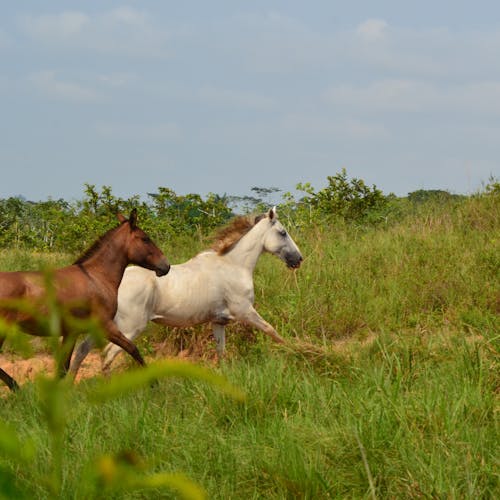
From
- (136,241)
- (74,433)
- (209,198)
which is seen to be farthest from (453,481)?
(209,198)

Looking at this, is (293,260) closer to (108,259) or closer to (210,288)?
(210,288)

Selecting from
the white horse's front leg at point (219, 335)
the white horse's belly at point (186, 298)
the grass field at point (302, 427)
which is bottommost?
the grass field at point (302, 427)

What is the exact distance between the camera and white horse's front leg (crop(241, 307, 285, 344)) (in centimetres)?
759

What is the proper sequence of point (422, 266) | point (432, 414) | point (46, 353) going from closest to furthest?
point (432, 414), point (46, 353), point (422, 266)

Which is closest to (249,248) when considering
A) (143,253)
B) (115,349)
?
(143,253)

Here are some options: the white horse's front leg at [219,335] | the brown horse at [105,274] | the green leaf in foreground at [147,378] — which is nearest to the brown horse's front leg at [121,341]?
the brown horse at [105,274]

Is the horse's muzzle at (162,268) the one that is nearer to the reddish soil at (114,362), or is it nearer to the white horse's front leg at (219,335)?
the white horse's front leg at (219,335)

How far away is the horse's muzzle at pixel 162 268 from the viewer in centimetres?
734

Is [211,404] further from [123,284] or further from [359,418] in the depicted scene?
[123,284]

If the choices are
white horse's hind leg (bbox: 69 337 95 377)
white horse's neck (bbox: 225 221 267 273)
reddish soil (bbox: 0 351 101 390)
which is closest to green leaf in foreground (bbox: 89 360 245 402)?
white horse's hind leg (bbox: 69 337 95 377)

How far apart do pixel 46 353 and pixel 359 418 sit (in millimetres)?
6167

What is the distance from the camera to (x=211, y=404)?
496 cm

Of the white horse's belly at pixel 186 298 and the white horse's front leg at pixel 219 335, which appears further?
the white horse's front leg at pixel 219 335

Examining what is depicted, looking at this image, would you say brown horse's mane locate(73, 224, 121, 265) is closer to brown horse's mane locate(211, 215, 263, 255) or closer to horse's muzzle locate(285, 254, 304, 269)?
brown horse's mane locate(211, 215, 263, 255)
